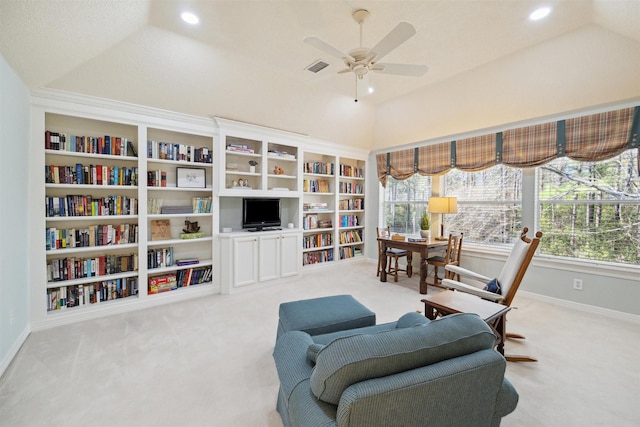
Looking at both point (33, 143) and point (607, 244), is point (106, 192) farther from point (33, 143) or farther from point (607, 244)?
point (607, 244)

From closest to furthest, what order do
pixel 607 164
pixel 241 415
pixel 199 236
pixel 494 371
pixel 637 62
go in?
pixel 494 371 → pixel 241 415 → pixel 637 62 → pixel 607 164 → pixel 199 236

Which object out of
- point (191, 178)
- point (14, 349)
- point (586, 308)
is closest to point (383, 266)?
point (586, 308)

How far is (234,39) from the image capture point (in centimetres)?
291

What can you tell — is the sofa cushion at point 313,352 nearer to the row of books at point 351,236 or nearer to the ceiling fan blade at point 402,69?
the ceiling fan blade at point 402,69

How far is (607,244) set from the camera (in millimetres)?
3238

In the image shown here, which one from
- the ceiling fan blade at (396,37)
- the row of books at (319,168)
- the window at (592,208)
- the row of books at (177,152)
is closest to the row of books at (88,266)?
the row of books at (177,152)

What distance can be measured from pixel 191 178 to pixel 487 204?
4507mm

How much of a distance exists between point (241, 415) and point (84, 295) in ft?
8.61

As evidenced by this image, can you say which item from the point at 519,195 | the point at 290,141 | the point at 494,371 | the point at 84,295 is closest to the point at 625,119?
the point at 519,195

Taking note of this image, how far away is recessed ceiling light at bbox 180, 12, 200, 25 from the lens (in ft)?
8.29

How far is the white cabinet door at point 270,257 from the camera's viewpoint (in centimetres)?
414

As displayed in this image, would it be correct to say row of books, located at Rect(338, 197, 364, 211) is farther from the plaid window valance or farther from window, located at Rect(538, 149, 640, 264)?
window, located at Rect(538, 149, 640, 264)

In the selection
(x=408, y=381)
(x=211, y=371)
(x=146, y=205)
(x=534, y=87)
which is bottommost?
(x=211, y=371)

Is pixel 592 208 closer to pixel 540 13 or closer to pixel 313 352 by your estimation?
pixel 540 13
